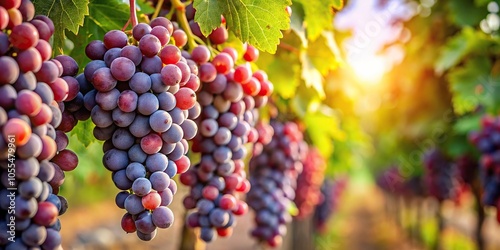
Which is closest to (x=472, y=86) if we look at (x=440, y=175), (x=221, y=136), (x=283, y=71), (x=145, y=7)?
(x=283, y=71)

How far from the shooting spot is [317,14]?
1638 mm

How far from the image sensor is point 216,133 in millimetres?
1405

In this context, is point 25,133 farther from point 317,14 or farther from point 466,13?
point 466,13

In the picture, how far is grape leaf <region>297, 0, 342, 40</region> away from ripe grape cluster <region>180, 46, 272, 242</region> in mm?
318

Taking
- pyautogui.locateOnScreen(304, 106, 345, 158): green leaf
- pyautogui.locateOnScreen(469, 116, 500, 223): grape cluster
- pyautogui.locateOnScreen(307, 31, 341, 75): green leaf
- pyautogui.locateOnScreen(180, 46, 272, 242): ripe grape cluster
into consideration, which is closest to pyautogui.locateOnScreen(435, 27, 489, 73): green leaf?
pyautogui.locateOnScreen(469, 116, 500, 223): grape cluster

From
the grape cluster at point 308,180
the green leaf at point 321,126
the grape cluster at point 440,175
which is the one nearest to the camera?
the green leaf at point 321,126

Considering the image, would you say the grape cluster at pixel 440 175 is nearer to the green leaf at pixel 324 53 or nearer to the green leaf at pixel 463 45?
the green leaf at pixel 463 45

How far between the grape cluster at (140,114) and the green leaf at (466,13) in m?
3.15

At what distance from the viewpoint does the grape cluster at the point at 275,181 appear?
2408 mm

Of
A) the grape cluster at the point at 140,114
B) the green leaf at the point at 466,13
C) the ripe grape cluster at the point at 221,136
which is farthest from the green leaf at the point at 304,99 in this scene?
the green leaf at the point at 466,13

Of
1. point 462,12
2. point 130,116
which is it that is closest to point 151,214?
point 130,116

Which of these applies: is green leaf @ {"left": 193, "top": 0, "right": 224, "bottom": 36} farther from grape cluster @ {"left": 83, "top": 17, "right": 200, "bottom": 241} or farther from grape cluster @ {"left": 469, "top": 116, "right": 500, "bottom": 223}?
grape cluster @ {"left": 469, "top": 116, "right": 500, "bottom": 223}

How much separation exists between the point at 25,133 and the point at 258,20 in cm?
64

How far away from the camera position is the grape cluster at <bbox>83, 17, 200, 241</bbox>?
994 millimetres
